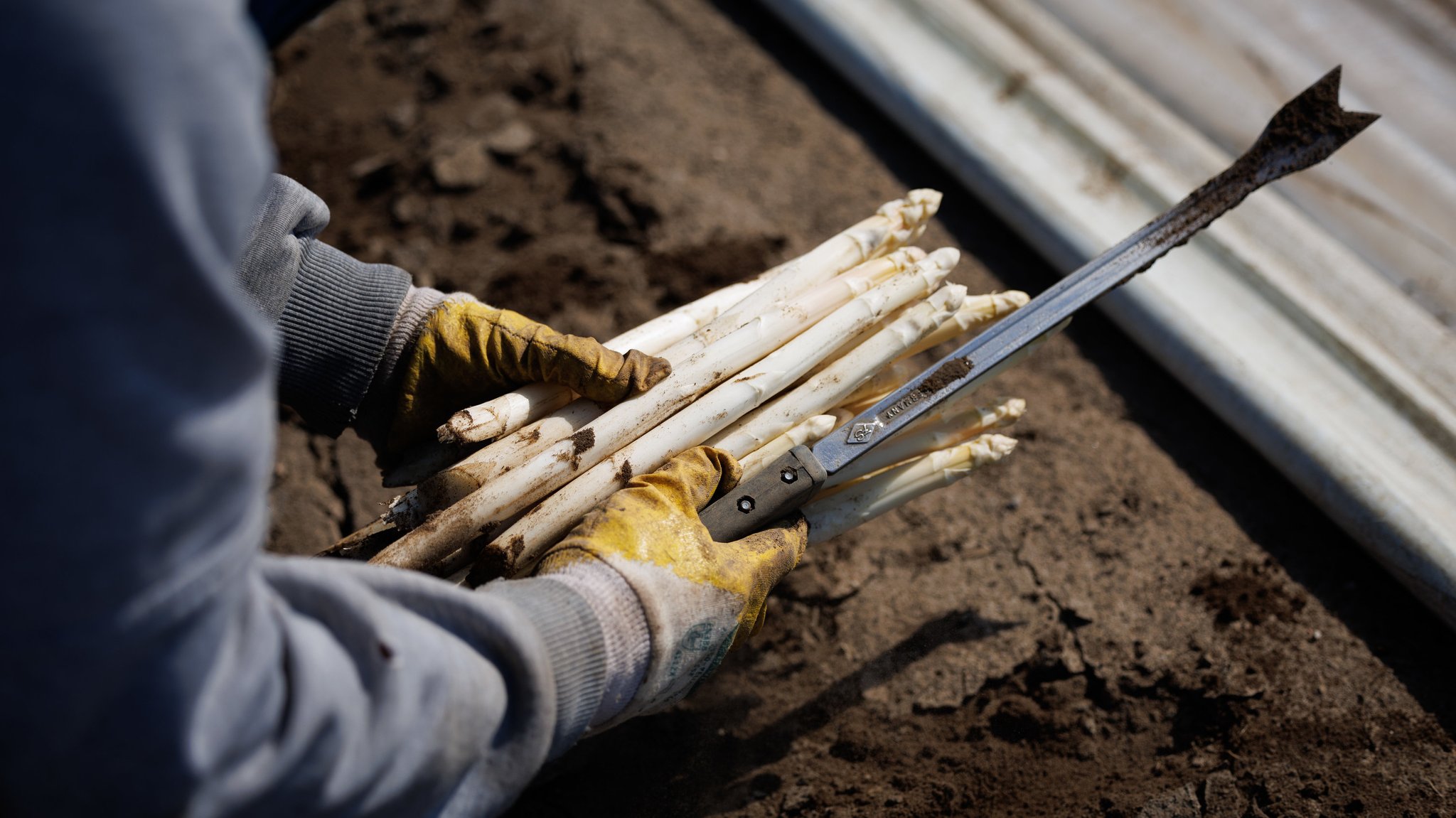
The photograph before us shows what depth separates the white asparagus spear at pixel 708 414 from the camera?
1.87 meters

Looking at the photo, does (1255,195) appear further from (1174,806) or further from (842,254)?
(1174,806)

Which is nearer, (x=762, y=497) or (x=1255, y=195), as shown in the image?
(x=762, y=497)

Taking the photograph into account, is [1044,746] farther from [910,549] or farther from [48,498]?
[48,498]

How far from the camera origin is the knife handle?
1894 millimetres

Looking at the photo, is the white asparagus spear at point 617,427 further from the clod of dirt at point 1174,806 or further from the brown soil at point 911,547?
the clod of dirt at point 1174,806

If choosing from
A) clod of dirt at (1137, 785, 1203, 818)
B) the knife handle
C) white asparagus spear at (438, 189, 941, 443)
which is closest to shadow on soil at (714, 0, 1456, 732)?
clod of dirt at (1137, 785, 1203, 818)

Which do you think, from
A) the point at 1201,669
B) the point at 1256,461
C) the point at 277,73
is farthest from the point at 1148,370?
the point at 277,73

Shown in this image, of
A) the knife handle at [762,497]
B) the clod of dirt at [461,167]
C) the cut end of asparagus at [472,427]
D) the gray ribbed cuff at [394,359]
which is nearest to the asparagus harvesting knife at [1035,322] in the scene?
the knife handle at [762,497]

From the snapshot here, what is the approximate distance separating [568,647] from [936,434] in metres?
1.16

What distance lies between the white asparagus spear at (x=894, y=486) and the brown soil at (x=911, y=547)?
1.73ft

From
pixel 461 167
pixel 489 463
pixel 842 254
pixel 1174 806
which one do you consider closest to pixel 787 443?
pixel 842 254

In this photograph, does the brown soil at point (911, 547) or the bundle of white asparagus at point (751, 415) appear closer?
the bundle of white asparagus at point (751, 415)

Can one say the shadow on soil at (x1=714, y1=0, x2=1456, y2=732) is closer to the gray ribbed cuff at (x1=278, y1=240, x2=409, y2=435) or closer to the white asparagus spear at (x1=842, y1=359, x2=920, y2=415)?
the white asparagus spear at (x1=842, y1=359, x2=920, y2=415)

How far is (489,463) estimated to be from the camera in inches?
75.0
